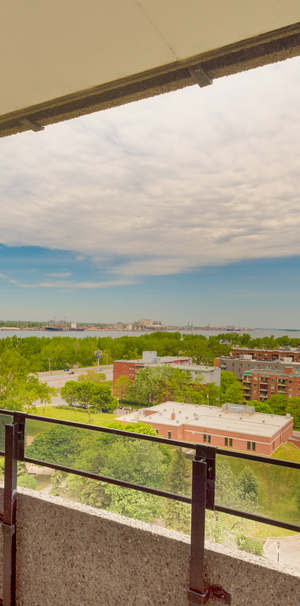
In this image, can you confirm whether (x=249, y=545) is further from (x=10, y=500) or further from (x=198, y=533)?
(x=10, y=500)

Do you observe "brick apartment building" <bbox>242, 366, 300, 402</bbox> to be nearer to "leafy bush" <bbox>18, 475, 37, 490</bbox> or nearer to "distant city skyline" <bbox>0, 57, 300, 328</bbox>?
"distant city skyline" <bbox>0, 57, 300, 328</bbox>

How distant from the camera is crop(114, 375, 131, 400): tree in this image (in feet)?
88.7

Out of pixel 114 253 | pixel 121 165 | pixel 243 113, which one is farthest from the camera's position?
pixel 114 253

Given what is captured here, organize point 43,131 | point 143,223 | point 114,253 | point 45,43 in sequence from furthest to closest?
point 114,253 < point 143,223 < point 43,131 < point 45,43

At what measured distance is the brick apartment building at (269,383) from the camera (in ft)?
75.2

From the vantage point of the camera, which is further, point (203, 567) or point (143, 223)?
point (143, 223)

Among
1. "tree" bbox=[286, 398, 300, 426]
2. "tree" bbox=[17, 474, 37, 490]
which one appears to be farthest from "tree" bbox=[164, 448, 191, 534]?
"tree" bbox=[286, 398, 300, 426]

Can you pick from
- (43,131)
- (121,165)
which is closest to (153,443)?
(43,131)

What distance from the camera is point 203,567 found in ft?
2.73

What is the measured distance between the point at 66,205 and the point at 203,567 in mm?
61719

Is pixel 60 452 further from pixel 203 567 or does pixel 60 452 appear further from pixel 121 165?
pixel 121 165

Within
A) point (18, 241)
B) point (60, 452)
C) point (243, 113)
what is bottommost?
point (60, 452)

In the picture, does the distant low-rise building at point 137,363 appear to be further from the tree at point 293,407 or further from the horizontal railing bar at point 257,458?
the horizontal railing bar at point 257,458

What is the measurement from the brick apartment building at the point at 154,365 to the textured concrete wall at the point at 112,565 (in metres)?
25.2
